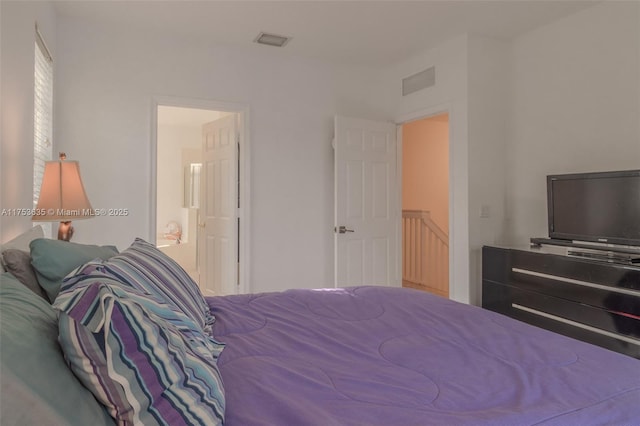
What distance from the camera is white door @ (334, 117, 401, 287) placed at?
13.8 ft

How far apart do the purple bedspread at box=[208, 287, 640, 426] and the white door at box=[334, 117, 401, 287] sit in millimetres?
2443

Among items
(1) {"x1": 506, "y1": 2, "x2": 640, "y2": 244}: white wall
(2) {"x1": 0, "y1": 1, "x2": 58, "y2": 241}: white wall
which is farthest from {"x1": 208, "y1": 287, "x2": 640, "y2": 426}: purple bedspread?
(1) {"x1": 506, "y1": 2, "x2": 640, "y2": 244}: white wall

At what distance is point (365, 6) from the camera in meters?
3.16

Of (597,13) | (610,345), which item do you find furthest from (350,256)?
(597,13)

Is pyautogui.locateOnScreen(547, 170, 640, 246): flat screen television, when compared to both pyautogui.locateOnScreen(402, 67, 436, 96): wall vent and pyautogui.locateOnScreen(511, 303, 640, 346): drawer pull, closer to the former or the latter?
pyautogui.locateOnScreen(511, 303, 640, 346): drawer pull

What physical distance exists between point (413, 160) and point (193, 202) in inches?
144

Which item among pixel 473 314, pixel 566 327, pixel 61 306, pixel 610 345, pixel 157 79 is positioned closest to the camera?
pixel 61 306

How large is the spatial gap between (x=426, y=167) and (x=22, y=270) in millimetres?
5777

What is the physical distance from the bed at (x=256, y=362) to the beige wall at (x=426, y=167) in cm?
462

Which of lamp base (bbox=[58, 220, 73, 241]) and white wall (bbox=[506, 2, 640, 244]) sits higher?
white wall (bbox=[506, 2, 640, 244])

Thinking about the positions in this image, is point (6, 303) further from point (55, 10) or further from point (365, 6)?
point (55, 10)

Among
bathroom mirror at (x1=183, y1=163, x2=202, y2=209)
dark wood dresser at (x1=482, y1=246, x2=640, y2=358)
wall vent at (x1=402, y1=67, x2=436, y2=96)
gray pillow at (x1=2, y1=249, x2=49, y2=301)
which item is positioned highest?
wall vent at (x1=402, y1=67, x2=436, y2=96)

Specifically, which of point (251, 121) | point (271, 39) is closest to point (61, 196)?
point (251, 121)

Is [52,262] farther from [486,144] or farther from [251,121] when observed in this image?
[486,144]
